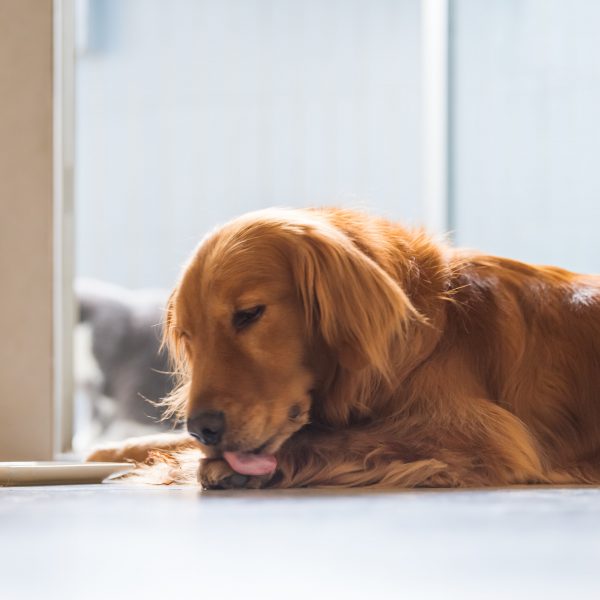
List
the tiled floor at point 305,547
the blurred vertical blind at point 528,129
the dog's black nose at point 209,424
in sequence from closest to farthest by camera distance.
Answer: the tiled floor at point 305,547 → the dog's black nose at point 209,424 → the blurred vertical blind at point 528,129

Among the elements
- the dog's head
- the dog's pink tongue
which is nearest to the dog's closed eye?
the dog's head

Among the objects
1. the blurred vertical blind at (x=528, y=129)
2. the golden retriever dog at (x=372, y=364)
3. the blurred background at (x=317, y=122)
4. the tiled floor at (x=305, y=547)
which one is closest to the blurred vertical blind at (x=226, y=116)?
the blurred background at (x=317, y=122)

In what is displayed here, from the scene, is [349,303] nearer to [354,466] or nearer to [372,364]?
[372,364]

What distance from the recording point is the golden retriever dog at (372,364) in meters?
1.70

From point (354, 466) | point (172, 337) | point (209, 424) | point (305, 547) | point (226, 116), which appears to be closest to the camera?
point (305, 547)

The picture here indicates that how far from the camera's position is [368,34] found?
3787 millimetres

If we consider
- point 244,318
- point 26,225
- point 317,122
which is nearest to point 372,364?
point 244,318

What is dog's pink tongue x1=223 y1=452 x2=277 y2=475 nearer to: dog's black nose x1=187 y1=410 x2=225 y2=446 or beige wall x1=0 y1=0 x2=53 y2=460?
dog's black nose x1=187 y1=410 x2=225 y2=446

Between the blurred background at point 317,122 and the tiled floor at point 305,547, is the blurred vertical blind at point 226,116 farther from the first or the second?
the tiled floor at point 305,547

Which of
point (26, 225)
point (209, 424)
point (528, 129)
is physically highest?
point (528, 129)

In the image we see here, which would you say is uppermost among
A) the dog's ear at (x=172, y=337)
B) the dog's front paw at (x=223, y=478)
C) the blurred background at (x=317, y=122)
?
the blurred background at (x=317, y=122)

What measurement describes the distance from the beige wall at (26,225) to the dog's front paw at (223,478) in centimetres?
167

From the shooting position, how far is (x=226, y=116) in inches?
148

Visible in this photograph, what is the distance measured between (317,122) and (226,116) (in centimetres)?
35
